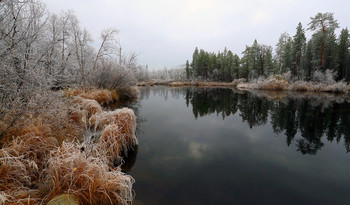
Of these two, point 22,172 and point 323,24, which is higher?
point 323,24

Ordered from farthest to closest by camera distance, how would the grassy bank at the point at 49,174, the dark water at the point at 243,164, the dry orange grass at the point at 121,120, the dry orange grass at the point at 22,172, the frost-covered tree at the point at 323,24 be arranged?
1. the frost-covered tree at the point at 323,24
2. the dry orange grass at the point at 121,120
3. the dark water at the point at 243,164
4. the grassy bank at the point at 49,174
5. the dry orange grass at the point at 22,172

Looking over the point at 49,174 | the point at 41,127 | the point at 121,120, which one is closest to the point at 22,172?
the point at 49,174

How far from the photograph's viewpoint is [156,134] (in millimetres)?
6383

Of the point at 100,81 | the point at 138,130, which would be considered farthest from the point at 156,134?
the point at 100,81

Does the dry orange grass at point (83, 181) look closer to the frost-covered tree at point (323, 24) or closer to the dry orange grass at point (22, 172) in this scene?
the dry orange grass at point (22, 172)

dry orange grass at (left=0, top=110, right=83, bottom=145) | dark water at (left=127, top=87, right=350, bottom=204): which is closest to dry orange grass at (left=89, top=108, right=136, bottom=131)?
dry orange grass at (left=0, top=110, right=83, bottom=145)

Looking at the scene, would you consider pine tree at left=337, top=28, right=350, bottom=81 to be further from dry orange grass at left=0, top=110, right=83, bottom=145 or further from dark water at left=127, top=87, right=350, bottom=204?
dry orange grass at left=0, top=110, right=83, bottom=145

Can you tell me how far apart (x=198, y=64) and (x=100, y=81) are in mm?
47373

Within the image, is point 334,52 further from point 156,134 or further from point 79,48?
point 79,48

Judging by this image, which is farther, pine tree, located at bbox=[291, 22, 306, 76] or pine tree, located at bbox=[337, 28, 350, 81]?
pine tree, located at bbox=[291, 22, 306, 76]

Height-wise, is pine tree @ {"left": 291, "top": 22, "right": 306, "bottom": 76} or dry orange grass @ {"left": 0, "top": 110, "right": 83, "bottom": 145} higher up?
pine tree @ {"left": 291, "top": 22, "right": 306, "bottom": 76}

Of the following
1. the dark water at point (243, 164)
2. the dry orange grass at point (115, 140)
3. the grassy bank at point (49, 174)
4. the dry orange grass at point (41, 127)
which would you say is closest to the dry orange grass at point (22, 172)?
the grassy bank at point (49, 174)

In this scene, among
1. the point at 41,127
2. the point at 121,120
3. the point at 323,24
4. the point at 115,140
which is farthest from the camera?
the point at 323,24

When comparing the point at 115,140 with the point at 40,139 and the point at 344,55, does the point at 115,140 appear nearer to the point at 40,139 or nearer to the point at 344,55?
the point at 40,139
